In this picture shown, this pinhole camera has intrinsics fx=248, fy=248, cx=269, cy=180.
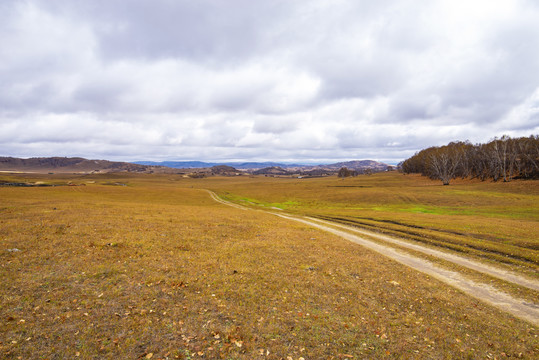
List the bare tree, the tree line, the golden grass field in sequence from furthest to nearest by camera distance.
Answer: the bare tree < the tree line < the golden grass field

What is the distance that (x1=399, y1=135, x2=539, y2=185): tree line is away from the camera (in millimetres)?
90438

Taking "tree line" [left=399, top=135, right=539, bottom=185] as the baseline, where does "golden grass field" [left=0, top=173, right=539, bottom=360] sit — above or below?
below

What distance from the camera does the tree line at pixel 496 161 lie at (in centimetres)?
9044

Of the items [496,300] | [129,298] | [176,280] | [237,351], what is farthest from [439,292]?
[129,298]

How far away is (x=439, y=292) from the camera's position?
1224cm

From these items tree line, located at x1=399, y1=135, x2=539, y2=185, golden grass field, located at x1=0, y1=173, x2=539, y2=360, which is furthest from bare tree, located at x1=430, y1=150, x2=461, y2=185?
golden grass field, located at x1=0, y1=173, x2=539, y2=360

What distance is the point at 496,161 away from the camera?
95562mm

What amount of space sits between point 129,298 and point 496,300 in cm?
1655

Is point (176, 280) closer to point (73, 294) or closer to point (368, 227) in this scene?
point (73, 294)

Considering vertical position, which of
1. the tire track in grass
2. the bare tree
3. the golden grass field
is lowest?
the tire track in grass

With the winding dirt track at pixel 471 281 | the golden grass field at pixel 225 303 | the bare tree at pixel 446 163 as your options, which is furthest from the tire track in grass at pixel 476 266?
the bare tree at pixel 446 163

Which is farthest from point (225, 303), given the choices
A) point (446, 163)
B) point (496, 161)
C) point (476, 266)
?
point (446, 163)

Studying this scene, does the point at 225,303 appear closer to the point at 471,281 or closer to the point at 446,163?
the point at 471,281

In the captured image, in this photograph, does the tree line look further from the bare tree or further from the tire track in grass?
the tire track in grass
